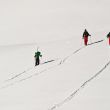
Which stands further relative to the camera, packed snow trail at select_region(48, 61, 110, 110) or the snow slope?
the snow slope

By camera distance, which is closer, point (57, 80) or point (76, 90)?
point (76, 90)

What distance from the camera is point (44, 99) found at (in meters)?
17.4

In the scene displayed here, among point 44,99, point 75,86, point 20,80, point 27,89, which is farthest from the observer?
point 20,80

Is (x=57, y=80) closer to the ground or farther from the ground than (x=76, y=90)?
farther from the ground

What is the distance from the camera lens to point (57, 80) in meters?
20.3

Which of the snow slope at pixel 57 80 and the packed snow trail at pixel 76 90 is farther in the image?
the snow slope at pixel 57 80

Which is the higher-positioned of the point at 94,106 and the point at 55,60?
the point at 55,60

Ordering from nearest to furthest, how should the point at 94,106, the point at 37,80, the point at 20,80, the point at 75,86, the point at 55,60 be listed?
the point at 94,106 → the point at 75,86 → the point at 37,80 → the point at 20,80 → the point at 55,60

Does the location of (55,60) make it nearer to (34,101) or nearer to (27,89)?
(27,89)

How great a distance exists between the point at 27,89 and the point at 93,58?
5709mm

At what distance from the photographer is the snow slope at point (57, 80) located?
16.7 m

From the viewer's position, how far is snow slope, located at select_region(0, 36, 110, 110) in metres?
16.7

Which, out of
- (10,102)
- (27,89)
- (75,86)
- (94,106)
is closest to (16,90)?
(27,89)

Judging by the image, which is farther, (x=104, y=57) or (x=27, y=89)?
(x=104, y=57)
